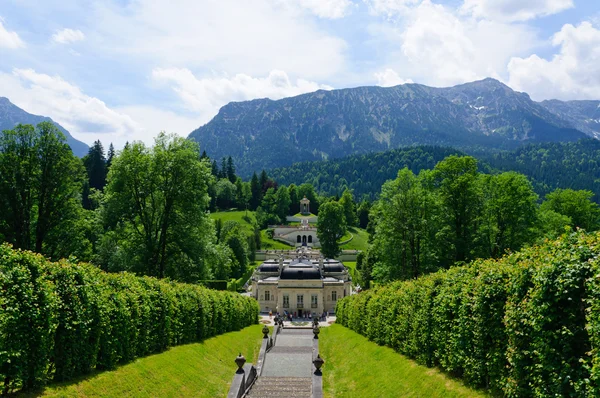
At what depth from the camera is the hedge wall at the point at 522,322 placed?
8.02 meters

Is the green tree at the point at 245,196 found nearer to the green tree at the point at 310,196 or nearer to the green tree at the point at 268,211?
the green tree at the point at 268,211

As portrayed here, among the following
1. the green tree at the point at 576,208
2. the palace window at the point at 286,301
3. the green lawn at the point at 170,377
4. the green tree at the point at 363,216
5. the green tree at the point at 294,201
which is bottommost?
the palace window at the point at 286,301

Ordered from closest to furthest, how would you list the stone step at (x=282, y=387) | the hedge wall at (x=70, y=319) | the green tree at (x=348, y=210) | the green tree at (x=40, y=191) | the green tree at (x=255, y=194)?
the hedge wall at (x=70, y=319)
the stone step at (x=282, y=387)
the green tree at (x=40, y=191)
the green tree at (x=348, y=210)
the green tree at (x=255, y=194)

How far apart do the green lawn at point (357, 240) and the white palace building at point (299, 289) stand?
41.9 metres

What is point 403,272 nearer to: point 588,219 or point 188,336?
point 188,336

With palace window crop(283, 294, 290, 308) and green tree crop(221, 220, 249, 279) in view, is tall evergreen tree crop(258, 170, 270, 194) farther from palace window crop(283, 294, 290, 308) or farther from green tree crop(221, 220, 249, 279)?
palace window crop(283, 294, 290, 308)

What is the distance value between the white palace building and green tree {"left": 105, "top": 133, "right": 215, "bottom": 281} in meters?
28.2

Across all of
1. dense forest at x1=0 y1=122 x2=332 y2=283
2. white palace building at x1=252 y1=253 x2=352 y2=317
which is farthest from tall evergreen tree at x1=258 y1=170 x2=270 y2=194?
dense forest at x1=0 y1=122 x2=332 y2=283

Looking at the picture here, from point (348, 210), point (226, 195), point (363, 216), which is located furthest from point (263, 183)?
point (363, 216)

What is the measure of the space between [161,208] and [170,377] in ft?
60.2

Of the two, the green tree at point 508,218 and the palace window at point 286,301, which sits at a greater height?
the green tree at point 508,218

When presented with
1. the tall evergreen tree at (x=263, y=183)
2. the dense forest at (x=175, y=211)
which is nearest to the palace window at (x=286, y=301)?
the dense forest at (x=175, y=211)

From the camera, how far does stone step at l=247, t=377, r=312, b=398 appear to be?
17377 mm

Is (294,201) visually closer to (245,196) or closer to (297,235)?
(245,196)
